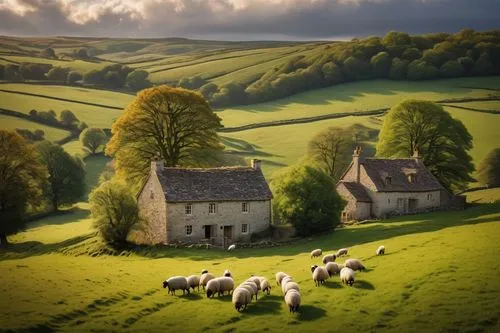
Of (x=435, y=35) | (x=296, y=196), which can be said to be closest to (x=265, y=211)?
(x=296, y=196)

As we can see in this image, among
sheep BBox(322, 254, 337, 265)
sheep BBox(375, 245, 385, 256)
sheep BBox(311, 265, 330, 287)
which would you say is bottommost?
sheep BBox(322, 254, 337, 265)

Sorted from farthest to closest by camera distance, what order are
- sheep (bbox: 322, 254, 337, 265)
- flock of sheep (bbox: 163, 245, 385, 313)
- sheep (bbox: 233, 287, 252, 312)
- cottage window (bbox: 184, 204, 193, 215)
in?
1. cottage window (bbox: 184, 204, 193, 215)
2. sheep (bbox: 322, 254, 337, 265)
3. flock of sheep (bbox: 163, 245, 385, 313)
4. sheep (bbox: 233, 287, 252, 312)

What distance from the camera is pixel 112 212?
177 feet

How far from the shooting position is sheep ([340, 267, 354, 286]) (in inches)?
1363

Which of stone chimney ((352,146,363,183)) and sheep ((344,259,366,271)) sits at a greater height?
stone chimney ((352,146,363,183))

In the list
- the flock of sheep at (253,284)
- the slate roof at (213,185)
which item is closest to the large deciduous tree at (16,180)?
the slate roof at (213,185)

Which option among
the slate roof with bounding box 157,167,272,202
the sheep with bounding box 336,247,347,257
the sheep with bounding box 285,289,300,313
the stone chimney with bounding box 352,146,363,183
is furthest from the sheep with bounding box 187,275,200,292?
the stone chimney with bounding box 352,146,363,183

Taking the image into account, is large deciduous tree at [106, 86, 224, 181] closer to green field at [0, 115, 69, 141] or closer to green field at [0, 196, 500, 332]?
green field at [0, 196, 500, 332]

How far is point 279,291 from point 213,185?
82.3ft

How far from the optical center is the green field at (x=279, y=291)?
28.8m

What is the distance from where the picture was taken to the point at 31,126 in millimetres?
102438

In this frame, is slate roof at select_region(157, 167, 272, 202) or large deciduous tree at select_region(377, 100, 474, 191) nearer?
slate roof at select_region(157, 167, 272, 202)

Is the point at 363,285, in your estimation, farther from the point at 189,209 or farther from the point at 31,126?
the point at 31,126

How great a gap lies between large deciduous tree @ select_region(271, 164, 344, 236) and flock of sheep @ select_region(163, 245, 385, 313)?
1899cm
